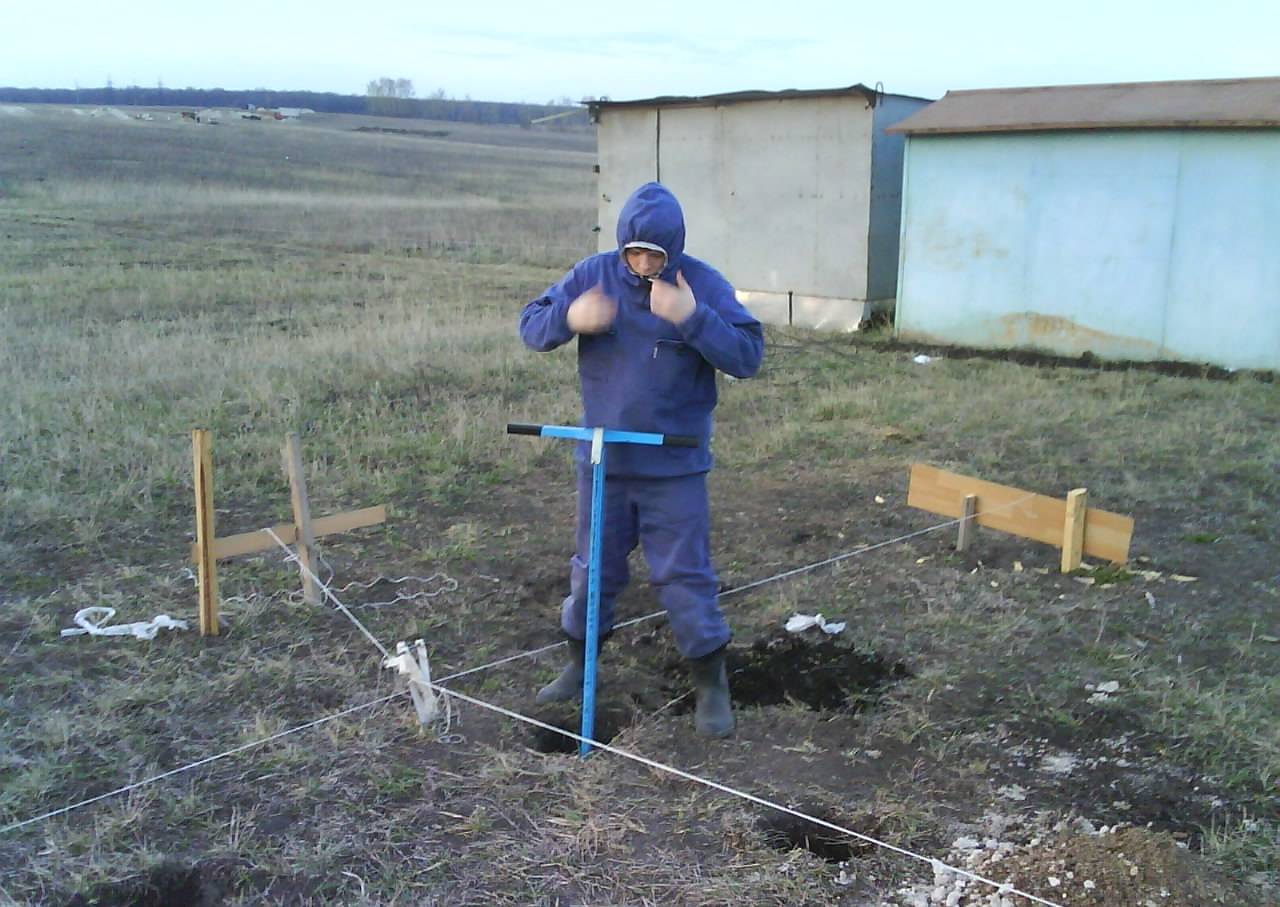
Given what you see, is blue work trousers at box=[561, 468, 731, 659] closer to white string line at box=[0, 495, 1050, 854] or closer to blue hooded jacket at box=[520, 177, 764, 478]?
blue hooded jacket at box=[520, 177, 764, 478]

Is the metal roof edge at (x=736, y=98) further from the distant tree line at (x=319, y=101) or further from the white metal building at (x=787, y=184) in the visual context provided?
the distant tree line at (x=319, y=101)

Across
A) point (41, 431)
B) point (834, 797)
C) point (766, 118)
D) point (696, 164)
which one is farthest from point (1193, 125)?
point (41, 431)

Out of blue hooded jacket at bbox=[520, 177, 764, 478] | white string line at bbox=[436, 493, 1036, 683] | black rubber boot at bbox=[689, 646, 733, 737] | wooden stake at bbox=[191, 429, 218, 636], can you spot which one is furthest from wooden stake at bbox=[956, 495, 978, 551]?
wooden stake at bbox=[191, 429, 218, 636]

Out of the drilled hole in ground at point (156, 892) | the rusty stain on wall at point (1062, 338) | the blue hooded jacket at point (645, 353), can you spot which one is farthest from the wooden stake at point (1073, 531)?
the rusty stain on wall at point (1062, 338)

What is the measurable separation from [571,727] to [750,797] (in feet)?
2.66

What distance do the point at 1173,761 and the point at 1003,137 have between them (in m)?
9.61

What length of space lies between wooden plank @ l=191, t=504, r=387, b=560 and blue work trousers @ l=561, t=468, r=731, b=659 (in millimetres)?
1601

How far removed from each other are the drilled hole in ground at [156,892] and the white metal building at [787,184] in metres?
11.5

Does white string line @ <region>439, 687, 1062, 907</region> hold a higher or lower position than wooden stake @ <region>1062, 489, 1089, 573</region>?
lower

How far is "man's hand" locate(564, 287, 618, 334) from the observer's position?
3.42 metres

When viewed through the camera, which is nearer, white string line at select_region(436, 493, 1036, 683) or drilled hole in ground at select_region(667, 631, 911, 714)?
drilled hole in ground at select_region(667, 631, 911, 714)

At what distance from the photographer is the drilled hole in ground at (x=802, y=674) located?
163 inches

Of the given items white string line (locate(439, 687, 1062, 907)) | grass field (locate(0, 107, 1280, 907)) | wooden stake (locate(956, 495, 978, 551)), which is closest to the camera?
white string line (locate(439, 687, 1062, 907))

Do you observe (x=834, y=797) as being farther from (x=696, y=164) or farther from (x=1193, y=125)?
(x=696, y=164)
